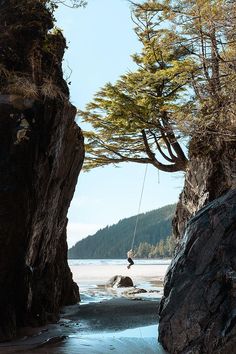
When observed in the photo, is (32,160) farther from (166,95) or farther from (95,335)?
(166,95)

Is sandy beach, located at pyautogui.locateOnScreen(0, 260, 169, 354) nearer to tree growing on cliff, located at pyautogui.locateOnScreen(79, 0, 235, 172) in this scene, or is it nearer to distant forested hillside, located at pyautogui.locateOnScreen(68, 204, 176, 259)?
tree growing on cliff, located at pyautogui.locateOnScreen(79, 0, 235, 172)

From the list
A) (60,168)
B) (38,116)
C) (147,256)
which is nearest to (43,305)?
(60,168)

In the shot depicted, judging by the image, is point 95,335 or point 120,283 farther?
point 120,283

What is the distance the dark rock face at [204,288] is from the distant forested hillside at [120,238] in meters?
129

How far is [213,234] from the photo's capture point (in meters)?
7.30

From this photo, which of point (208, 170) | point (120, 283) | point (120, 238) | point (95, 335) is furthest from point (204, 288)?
point (120, 238)

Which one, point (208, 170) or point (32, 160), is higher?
point (208, 170)

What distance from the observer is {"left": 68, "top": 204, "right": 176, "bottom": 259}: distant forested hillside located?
139375 mm

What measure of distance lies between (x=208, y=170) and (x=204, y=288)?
10.1m

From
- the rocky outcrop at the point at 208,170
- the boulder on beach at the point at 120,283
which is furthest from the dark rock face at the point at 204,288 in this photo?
the boulder on beach at the point at 120,283

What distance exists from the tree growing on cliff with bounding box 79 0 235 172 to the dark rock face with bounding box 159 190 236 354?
4.57 m

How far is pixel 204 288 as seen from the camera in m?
6.67

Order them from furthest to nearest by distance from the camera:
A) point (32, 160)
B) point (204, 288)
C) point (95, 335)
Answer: point (32, 160), point (95, 335), point (204, 288)

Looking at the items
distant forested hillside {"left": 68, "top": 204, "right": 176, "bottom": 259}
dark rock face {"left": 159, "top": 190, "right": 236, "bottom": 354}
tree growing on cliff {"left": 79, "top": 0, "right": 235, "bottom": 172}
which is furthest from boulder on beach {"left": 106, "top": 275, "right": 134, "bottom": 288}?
distant forested hillside {"left": 68, "top": 204, "right": 176, "bottom": 259}
